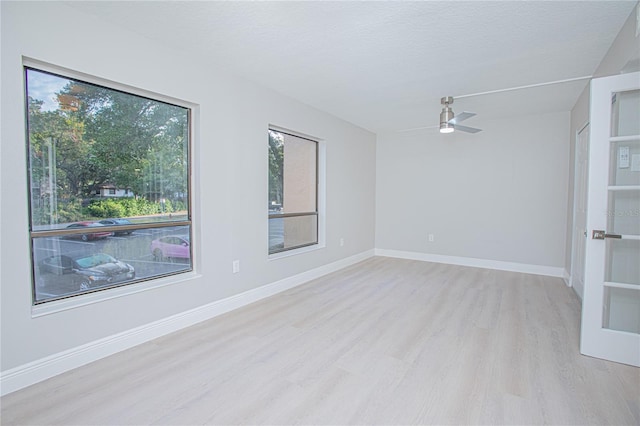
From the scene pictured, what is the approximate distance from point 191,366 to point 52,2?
2.64 m

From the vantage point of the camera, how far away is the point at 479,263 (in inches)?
214

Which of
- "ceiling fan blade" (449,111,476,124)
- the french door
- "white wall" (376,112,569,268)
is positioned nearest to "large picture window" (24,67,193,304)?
"ceiling fan blade" (449,111,476,124)

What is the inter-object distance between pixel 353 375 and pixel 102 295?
199 centimetres

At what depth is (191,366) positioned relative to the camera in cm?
225

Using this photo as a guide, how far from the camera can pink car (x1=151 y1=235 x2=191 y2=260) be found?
2.82 metres

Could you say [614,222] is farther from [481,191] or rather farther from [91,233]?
[91,233]

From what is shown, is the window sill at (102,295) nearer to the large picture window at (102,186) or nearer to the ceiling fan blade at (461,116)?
the large picture window at (102,186)

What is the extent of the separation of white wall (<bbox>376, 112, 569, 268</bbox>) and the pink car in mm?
4237

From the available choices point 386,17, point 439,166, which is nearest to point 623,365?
point 386,17

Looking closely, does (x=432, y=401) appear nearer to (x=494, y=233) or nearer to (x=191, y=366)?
(x=191, y=366)

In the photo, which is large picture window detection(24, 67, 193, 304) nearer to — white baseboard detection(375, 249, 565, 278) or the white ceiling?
the white ceiling

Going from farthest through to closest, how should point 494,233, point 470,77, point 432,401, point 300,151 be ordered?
point 494,233
point 300,151
point 470,77
point 432,401

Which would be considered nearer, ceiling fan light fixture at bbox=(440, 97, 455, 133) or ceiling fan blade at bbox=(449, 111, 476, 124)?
ceiling fan blade at bbox=(449, 111, 476, 124)

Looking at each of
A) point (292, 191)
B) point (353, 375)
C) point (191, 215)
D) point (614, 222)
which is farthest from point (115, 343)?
point (614, 222)
